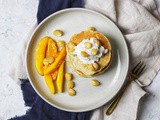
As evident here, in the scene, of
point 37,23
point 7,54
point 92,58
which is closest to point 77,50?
point 92,58

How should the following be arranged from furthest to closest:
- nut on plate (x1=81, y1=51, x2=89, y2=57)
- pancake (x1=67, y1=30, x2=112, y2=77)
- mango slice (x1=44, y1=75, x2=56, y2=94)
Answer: mango slice (x1=44, y1=75, x2=56, y2=94)
pancake (x1=67, y1=30, x2=112, y2=77)
nut on plate (x1=81, y1=51, x2=89, y2=57)

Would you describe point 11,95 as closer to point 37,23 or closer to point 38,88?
point 38,88

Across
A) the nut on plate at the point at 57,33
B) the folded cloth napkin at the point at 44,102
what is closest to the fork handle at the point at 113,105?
the folded cloth napkin at the point at 44,102

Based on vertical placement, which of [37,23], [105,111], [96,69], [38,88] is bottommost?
[105,111]

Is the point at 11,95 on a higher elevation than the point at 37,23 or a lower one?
lower

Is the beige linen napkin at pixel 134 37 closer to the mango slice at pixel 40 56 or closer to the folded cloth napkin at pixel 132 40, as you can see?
the folded cloth napkin at pixel 132 40

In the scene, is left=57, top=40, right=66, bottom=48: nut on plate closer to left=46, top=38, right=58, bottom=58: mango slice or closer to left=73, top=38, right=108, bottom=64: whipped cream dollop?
left=46, top=38, right=58, bottom=58: mango slice

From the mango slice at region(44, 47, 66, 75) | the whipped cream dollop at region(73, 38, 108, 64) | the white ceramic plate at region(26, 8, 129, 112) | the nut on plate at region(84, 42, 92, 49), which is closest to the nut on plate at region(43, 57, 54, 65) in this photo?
the mango slice at region(44, 47, 66, 75)

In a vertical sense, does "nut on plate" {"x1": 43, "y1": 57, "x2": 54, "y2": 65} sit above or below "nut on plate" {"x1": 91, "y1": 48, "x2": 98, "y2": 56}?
below
